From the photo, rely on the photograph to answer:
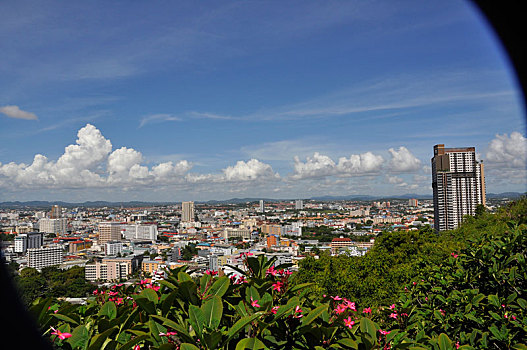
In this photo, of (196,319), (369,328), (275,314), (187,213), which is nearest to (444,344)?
(369,328)

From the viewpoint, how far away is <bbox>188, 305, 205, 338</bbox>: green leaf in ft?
3.27

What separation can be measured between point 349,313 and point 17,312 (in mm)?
1098

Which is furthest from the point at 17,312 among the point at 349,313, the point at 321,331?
the point at 349,313

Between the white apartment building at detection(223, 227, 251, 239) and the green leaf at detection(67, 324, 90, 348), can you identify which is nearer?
the green leaf at detection(67, 324, 90, 348)

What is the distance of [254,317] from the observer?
3.28 feet

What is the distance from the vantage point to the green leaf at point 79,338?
3.28ft

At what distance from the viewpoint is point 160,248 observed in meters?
52.4

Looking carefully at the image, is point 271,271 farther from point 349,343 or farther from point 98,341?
point 98,341

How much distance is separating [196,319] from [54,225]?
203ft

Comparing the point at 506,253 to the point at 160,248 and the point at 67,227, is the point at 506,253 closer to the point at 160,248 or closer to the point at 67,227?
the point at 160,248

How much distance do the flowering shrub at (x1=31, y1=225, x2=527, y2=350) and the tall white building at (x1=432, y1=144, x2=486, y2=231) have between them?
32289 millimetres

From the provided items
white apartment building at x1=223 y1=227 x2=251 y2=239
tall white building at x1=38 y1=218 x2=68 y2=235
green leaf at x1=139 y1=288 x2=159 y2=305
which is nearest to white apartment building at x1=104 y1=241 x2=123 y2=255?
tall white building at x1=38 y1=218 x2=68 y2=235

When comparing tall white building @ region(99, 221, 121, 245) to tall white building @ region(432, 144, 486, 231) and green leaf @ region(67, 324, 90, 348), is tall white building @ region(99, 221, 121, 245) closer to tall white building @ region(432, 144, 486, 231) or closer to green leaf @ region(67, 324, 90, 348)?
tall white building @ region(432, 144, 486, 231)

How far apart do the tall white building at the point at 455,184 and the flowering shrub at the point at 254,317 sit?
3229cm
